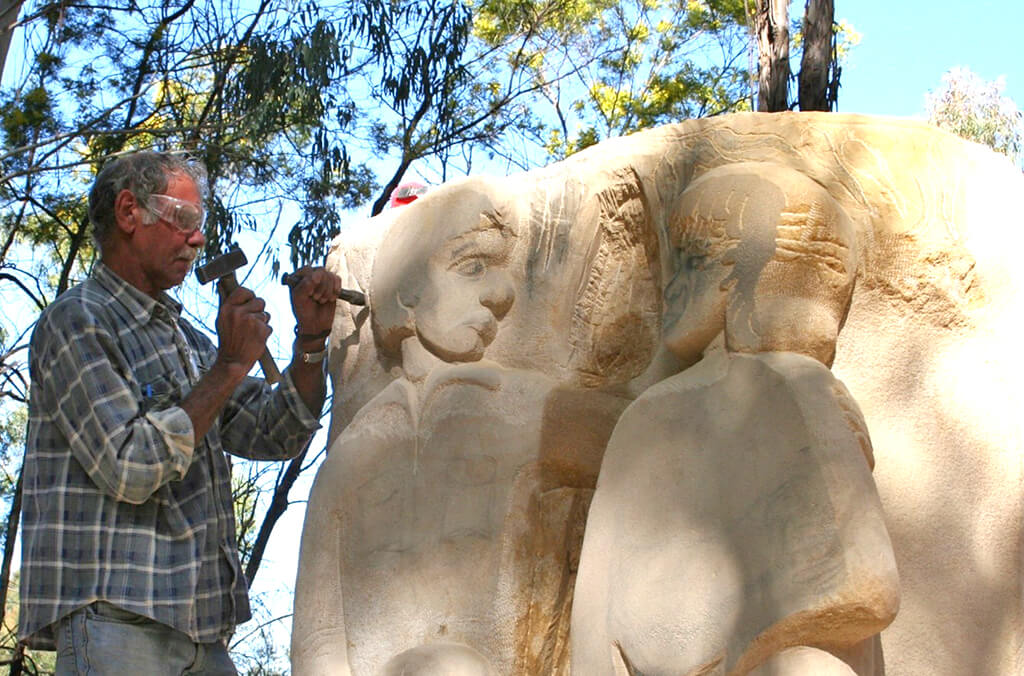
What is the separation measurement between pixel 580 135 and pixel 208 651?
8.69m

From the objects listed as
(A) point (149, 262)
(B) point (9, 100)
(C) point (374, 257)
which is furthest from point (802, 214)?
(B) point (9, 100)

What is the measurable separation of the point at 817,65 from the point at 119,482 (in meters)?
3.71

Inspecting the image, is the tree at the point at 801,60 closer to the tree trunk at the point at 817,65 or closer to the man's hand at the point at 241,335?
the tree trunk at the point at 817,65

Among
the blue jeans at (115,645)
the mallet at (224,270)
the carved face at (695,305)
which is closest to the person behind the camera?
the carved face at (695,305)

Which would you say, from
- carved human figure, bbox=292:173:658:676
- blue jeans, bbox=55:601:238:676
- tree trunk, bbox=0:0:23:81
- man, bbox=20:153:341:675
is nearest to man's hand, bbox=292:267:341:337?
man, bbox=20:153:341:675

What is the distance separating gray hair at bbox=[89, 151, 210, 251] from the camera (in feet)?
8.46

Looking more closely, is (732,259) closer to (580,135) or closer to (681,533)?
(681,533)

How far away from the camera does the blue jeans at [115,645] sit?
232 centimetres

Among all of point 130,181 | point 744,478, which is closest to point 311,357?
point 130,181

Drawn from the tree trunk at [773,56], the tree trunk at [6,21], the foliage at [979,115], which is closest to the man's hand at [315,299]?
the tree trunk at [773,56]

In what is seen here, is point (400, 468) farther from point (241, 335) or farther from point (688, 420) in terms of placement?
point (688, 420)

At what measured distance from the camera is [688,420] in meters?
2.12

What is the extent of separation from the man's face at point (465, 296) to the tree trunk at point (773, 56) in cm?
296

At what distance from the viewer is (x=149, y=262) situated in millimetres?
2598
